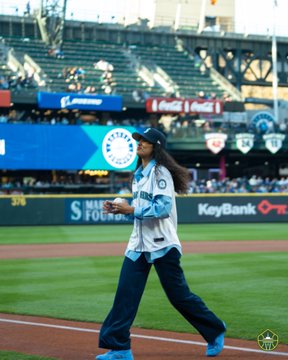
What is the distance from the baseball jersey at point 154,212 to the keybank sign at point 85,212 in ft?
95.7

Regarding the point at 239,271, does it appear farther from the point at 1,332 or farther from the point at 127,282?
the point at 127,282

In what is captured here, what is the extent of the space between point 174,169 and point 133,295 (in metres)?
1.19

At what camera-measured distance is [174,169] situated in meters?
7.27

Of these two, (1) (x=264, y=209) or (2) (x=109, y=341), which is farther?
(1) (x=264, y=209)

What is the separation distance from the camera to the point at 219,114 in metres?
46.9

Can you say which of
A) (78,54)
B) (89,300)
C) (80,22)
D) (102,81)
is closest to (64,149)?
(102,81)

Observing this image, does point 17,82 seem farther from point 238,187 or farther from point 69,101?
point 238,187

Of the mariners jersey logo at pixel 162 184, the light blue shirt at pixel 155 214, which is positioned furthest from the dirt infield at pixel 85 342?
the mariners jersey logo at pixel 162 184

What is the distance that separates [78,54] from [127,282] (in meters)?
43.4
